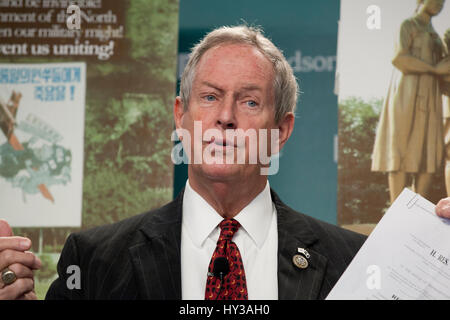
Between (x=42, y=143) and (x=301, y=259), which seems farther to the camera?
(x=42, y=143)

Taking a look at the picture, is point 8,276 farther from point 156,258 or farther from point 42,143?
point 42,143

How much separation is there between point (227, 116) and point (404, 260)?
0.89 m

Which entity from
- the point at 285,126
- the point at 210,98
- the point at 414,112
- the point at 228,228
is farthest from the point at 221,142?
the point at 414,112

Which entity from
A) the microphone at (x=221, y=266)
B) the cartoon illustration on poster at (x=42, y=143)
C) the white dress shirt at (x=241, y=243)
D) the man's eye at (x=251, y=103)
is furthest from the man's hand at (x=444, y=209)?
the cartoon illustration on poster at (x=42, y=143)

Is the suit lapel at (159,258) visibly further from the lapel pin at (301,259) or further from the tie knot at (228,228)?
the lapel pin at (301,259)

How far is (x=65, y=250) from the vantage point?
2291mm

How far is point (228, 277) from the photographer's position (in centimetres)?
207

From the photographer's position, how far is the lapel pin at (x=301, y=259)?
2166mm

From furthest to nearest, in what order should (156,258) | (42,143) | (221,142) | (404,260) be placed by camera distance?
1. (42,143)
2. (221,142)
3. (156,258)
4. (404,260)

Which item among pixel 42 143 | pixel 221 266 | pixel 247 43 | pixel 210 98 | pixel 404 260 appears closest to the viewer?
pixel 404 260

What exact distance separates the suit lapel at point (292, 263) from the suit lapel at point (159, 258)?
0.41 meters

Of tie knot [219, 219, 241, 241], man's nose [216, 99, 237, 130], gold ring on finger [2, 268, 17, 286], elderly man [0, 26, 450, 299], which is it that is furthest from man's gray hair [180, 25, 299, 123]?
gold ring on finger [2, 268, 17, 286]

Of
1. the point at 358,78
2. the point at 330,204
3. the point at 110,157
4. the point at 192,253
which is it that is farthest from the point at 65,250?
the point at 358,78
